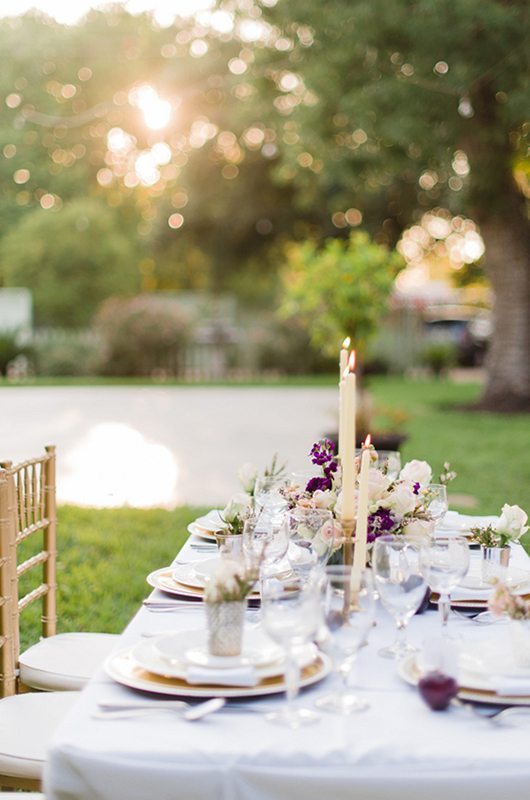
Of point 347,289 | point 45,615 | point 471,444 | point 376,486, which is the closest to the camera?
point 376,486

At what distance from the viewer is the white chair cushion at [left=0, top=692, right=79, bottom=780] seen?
2.46m

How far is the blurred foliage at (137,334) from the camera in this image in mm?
22125

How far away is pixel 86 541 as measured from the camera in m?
6.70

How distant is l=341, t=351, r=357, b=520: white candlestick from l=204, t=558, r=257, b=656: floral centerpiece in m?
0.30

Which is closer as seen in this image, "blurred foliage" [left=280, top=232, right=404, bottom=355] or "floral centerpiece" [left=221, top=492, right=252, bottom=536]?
"floral centerpiece" [left=221, top=492, right=252, bottom=536]

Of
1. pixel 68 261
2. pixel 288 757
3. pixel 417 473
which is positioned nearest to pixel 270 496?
pixel 417 473

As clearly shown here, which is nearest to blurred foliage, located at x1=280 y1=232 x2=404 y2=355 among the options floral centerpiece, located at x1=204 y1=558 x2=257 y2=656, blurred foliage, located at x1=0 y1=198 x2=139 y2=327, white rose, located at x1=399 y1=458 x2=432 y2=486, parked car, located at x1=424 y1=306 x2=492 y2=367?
white rose, located at x1=399 y1=458 x2=432 y2=486

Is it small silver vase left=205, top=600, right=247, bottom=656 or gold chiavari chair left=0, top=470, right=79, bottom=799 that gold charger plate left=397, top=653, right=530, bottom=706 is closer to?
small silver vase left=205, top=600, right=247, bottom=656

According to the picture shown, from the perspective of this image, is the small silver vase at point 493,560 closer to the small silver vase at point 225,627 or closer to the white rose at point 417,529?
the white rose at point 417,529

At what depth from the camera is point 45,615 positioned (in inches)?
143

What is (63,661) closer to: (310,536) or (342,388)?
(310,536)

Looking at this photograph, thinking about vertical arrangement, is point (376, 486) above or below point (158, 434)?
above

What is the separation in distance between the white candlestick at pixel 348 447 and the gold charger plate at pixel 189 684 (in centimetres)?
33

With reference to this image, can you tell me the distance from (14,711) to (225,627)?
1006 mm
